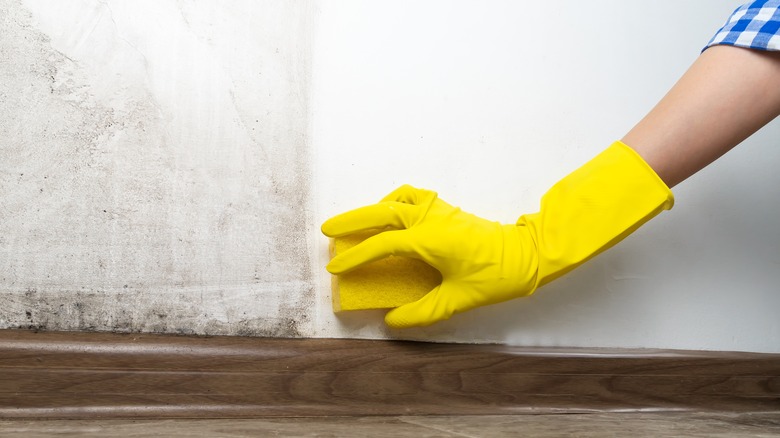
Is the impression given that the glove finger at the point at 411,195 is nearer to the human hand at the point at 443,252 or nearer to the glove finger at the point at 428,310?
the human hand at the point at 443,252

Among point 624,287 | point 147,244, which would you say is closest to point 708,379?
point 624,287

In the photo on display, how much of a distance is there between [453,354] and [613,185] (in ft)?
1.08

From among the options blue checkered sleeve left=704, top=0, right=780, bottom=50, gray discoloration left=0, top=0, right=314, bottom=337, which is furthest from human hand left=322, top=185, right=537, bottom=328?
blue checkered sleeve left=704, top=0, right=780, bottom=50

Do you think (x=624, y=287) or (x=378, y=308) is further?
(x=624, y=287)

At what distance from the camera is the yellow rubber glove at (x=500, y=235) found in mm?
878

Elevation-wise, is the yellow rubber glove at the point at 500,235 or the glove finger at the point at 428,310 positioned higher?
the yellow rubber glove at the point at 500,235

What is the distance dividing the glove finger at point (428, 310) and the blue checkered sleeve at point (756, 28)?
507 millimetres

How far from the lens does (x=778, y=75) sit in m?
0.87

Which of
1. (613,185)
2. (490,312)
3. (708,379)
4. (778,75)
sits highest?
(778,75)

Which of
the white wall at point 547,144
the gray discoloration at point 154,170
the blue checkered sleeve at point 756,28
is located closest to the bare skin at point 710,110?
the blue checkered sleeve at point 756,28

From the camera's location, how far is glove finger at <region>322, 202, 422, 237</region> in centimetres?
89

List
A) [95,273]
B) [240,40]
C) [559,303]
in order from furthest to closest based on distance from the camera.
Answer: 1. [559,303]
2. [240,40]
3. [95,273]

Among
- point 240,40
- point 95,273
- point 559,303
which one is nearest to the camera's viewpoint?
point 95,273

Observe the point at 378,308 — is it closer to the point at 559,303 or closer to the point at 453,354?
the point at 453,354
